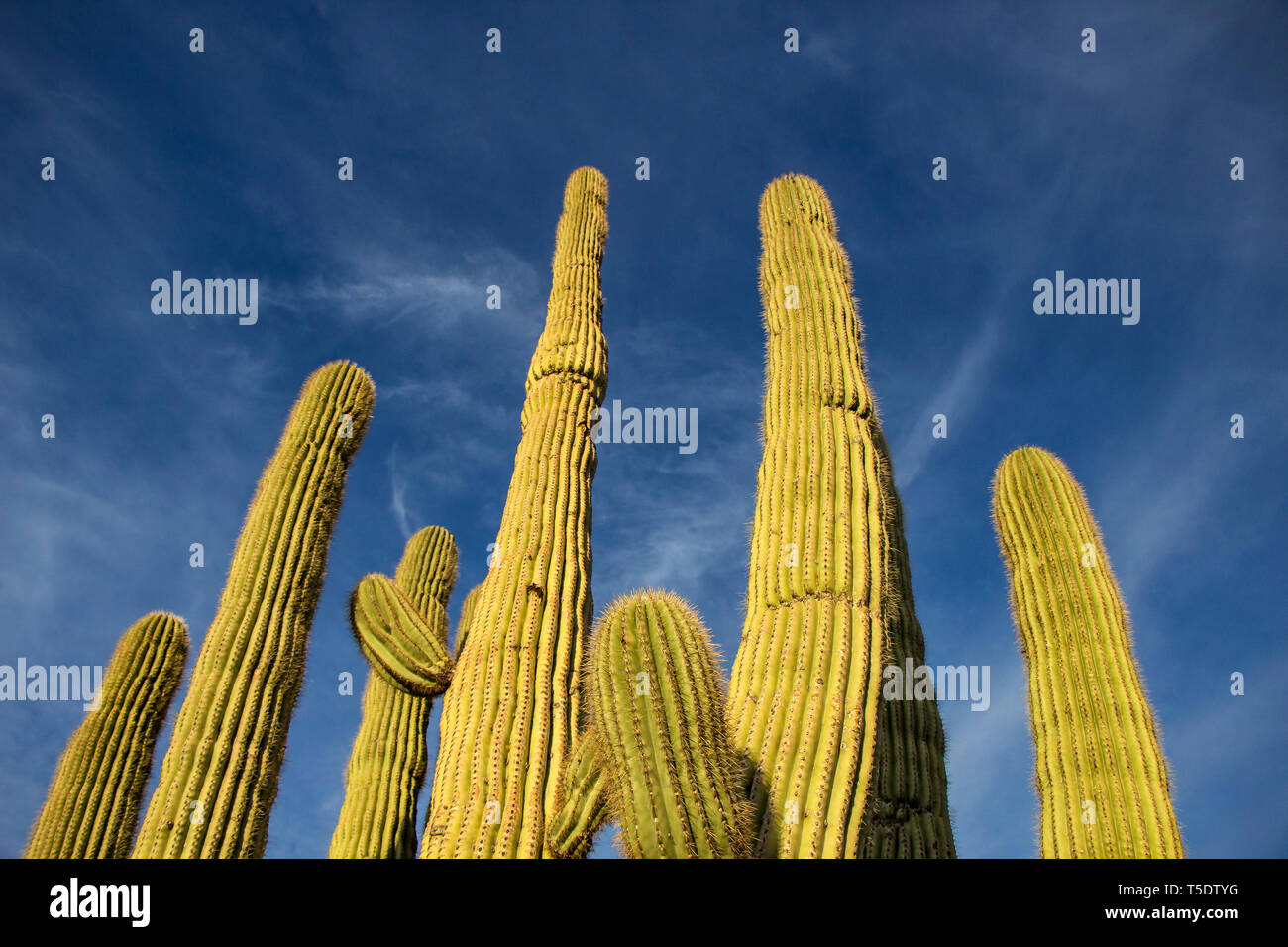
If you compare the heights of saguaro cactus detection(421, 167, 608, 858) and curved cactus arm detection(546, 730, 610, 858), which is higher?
saguaro cactus detection(421, 167, 608, 858)

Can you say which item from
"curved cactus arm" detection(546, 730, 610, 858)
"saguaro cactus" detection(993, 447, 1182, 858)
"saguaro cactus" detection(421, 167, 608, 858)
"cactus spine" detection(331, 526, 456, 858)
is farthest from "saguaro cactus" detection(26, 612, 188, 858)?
"saguaro cactus" detection(993, 447, 1182, 858)

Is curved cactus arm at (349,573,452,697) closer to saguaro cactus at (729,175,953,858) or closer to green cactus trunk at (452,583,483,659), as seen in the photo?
green cactus trunk at (452,583,483,659)

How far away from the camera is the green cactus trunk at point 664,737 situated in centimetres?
283

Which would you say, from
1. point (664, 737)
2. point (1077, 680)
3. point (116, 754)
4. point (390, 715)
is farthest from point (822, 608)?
point (116, 754)

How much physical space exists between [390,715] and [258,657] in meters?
1.68

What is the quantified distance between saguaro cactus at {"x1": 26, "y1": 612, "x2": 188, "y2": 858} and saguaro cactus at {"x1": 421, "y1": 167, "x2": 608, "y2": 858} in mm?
3111

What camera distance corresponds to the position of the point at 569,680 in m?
5.81

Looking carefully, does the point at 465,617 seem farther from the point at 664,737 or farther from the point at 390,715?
the point at 664,737

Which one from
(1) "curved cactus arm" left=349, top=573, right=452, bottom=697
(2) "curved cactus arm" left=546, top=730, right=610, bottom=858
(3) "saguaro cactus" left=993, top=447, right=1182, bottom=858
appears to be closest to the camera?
(2) "curved cactus arm" left=546, top=730, right=610, bottom=858

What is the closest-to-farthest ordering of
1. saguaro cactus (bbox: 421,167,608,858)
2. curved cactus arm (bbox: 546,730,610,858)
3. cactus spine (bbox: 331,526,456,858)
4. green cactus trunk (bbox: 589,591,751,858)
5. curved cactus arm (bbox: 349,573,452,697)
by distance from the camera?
1. green cactus trunk (bbox: 589,591,751,858)
2. curved cactus arm (bbox: 546,730,610,858)
3. saguaro cactus (bbox: 421,167,608,858)
4. curved cactus arm (bbox: 349,573,452,697)
5. cactus spine (bbox: 331,526,456,858)

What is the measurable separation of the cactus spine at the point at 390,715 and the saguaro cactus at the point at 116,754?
1648 millimetres

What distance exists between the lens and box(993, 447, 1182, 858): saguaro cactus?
5.24 metres

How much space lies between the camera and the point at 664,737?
294cm
